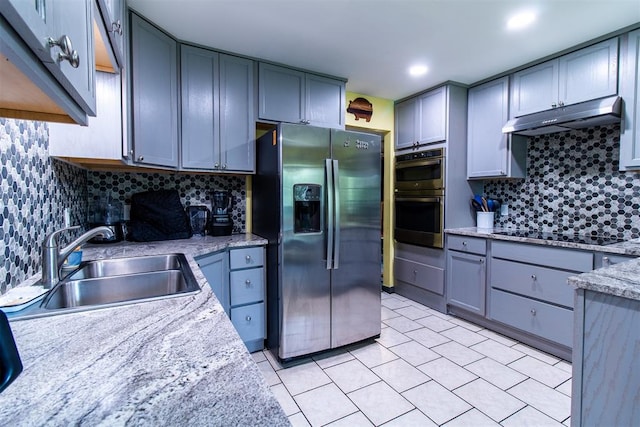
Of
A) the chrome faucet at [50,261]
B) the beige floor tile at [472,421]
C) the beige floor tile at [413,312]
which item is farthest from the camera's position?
the beige floor tile at [413,312]

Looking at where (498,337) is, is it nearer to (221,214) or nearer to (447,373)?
(447,373)

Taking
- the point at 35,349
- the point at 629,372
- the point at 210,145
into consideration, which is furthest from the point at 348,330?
the point at 35,349

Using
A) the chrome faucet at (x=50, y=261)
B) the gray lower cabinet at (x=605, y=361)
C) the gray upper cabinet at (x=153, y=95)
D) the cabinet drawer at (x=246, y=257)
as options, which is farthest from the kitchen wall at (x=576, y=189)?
the chrome faucet at (x=50, y=261)

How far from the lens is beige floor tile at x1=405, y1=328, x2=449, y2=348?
253 cm

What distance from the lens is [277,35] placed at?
2219mm

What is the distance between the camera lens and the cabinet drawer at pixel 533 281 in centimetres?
223

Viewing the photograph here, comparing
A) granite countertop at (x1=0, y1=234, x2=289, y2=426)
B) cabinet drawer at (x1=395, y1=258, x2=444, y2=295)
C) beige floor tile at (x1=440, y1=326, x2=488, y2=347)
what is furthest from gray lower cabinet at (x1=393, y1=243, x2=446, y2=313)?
granite countertop at (x1=0, y1=234, x2=289, y2=426)

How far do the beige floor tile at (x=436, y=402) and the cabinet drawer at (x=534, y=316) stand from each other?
3.41 feet

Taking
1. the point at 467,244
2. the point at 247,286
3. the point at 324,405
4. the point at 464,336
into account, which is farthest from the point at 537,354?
the point at 247,286

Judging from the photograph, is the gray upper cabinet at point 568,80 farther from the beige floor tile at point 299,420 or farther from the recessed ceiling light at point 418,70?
the beige floor tile at point 299,420

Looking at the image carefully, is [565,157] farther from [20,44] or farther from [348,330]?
[20,44]

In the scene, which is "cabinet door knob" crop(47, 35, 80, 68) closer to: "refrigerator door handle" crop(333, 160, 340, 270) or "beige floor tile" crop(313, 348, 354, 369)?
"refrigerator door handle" crop(333, 160, 340, 270)

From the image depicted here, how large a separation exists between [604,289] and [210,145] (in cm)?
246

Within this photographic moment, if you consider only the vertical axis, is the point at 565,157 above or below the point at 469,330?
above
